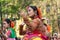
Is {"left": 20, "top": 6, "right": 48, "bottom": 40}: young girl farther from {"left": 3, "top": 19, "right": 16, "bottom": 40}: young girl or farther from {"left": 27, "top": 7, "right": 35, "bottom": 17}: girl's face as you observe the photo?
{"left": 3, "top": 19, "right": 16, "bottom": 40}: young girl

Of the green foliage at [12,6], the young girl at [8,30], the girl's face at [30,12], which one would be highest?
the green foliage at [12,6]

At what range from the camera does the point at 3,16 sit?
172 centimetres

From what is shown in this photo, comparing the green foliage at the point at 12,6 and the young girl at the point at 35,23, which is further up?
the green foliage at the point at 12,6

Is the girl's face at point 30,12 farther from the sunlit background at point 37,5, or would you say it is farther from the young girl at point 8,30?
the young girl at point 8,30

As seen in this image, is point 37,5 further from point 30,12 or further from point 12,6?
point 12,6

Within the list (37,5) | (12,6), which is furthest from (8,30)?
(37,5)

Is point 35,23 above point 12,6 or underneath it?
underneath

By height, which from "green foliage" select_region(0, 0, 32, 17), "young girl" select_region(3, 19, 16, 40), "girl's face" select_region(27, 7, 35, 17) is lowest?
"young girl" select_region(3, 19, 16, 40)

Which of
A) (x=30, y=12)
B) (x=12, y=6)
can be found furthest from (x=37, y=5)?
(x=12, y=6)

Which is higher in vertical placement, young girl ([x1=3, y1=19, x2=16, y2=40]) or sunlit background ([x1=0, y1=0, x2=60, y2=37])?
sunlit background ([x1=0, y1=0, x2=60, y2=37])

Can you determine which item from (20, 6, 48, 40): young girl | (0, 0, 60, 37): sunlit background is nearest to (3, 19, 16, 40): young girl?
(0, 0, 60, 37): sunlit background

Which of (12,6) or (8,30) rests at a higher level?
(12,6)

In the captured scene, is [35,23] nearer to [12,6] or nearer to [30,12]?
[30,12]

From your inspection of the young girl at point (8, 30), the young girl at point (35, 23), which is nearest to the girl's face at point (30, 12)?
the young girl at point (35, 23)
